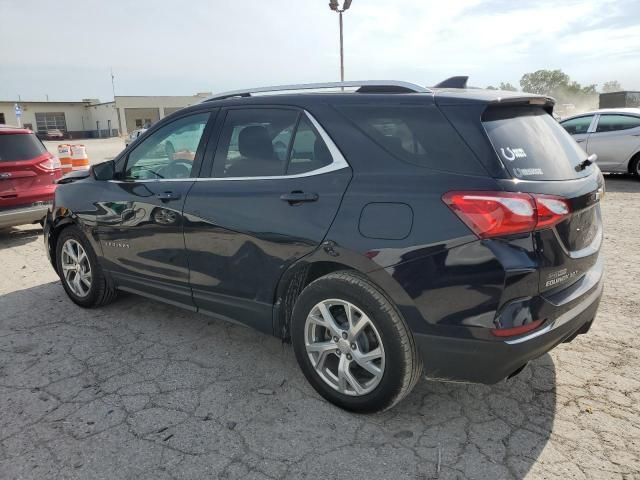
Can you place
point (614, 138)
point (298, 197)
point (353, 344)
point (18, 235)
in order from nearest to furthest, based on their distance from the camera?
point (353, 344)
point (298, 197)
point (18, 235)
point (614, 138)

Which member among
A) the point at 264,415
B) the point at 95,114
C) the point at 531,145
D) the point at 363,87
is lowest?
the point at 264,415

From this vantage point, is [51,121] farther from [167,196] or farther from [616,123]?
[167,196]

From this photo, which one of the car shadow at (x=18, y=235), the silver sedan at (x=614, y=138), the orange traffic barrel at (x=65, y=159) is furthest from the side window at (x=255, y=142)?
the orange traffic barrel at (x=65, y=159)

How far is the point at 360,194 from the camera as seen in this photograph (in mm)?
2676

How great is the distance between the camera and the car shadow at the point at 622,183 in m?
10.1

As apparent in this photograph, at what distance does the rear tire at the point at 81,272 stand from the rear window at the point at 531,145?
3.38 metres

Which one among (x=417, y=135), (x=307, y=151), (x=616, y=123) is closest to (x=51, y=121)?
(x=616, y=123)

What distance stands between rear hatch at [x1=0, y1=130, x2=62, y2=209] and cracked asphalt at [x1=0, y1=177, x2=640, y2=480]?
3.54m

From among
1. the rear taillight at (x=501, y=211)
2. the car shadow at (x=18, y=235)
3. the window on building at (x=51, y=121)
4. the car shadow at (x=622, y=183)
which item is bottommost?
the car shadow at (x=18, y=235)

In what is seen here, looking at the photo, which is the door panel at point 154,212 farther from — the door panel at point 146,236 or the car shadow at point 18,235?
the car shadow at point 18,235

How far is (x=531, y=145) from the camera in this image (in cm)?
262

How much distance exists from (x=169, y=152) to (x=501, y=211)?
98.9 inches

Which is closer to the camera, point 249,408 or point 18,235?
point 249,408

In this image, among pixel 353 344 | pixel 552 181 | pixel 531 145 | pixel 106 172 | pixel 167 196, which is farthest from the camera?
pixel 106 172
